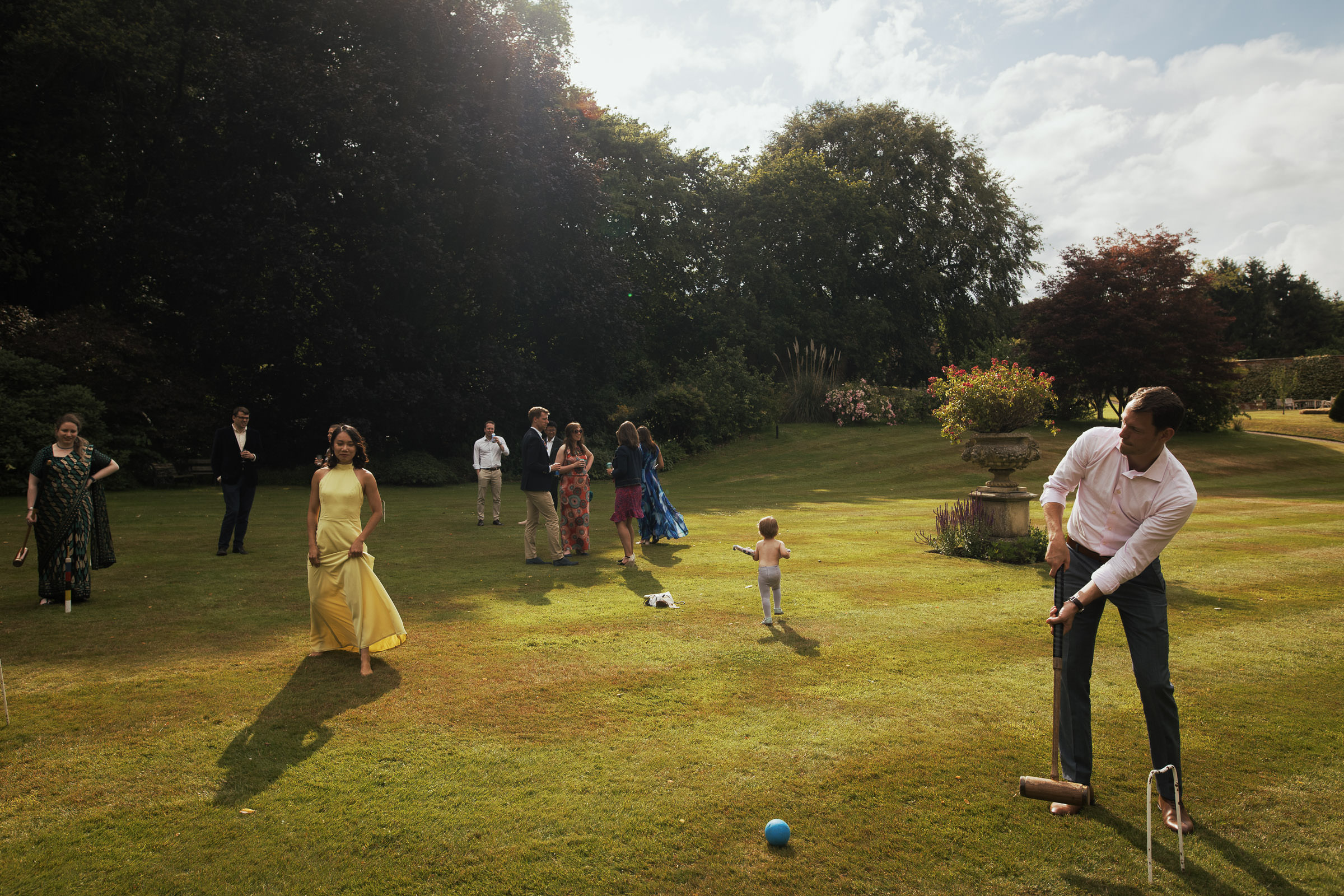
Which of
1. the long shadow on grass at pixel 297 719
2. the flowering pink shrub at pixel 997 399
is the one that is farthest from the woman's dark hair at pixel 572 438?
the flowering pink shrub at pixel 997 399

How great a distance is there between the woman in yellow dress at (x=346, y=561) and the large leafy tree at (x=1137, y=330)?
29.8 m

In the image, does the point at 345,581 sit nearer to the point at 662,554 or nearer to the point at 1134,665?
the point at 1134,665

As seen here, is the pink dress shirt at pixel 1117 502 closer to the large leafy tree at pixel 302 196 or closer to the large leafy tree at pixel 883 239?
the large leafy tree at pixel 302 196

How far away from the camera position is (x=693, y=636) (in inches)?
295

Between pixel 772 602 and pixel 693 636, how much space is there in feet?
4.30

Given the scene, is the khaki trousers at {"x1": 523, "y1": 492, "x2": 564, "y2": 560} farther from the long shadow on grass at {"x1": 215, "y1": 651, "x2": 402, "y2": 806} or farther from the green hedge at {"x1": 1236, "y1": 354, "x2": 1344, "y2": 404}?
the green hedge at {"x1": 1236, "y1": 354, "x2": 1344, "y2": 404}

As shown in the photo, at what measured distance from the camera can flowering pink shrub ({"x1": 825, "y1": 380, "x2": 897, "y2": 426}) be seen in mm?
36438

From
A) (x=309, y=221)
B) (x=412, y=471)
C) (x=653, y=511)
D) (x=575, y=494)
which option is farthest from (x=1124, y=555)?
(x=309, y=221)

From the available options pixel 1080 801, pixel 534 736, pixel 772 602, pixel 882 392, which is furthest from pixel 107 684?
pixel 882 392

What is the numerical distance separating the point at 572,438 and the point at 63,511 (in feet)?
20.5

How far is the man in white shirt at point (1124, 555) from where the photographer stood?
12.6 ft

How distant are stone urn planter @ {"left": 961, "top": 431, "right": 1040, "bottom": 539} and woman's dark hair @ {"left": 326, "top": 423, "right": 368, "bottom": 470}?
869 centimetres

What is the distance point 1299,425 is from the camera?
33.4m

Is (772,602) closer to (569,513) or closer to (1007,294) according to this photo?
(569,513)
